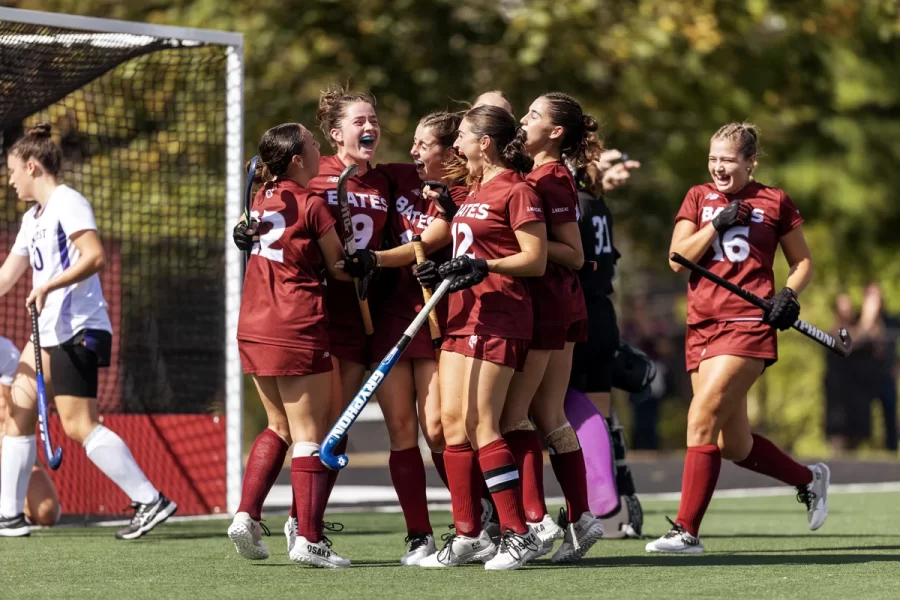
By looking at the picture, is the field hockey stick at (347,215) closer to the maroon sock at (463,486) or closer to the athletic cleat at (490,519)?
the maroon sock at (463,486)

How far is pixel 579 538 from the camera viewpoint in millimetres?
6762

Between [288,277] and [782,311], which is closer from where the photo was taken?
[288,277]

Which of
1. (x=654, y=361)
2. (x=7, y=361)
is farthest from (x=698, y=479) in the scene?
(x=654, y=361)

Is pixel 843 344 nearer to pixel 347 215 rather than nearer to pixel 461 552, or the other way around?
pixel 461 552

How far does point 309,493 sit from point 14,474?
7.70 ft

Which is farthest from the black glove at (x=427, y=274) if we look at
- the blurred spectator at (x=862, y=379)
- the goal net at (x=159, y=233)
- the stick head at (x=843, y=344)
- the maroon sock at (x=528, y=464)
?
the blurred spectator at (x=862, y=379)

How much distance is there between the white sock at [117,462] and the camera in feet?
26.2

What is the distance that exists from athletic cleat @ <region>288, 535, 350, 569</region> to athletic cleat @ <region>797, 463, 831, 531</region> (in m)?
2.51

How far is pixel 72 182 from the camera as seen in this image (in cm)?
1047

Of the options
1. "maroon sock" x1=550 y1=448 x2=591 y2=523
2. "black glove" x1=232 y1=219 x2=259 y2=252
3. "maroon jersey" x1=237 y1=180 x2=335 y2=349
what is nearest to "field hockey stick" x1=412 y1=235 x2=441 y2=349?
"maroon jersey" x1=237 y1=180 x2=335 y2=349

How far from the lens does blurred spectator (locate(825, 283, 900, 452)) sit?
17.8m

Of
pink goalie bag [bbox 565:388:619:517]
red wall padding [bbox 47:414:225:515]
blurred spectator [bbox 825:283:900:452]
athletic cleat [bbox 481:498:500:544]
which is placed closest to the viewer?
athletic cleat [bbox 481:498:500:544]

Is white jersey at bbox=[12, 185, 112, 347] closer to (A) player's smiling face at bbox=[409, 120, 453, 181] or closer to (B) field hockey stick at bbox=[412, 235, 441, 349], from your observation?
(A) player's smiling face at bbox=[409, 120, 453, 181]

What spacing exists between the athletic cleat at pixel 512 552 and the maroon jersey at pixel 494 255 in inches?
32.0
